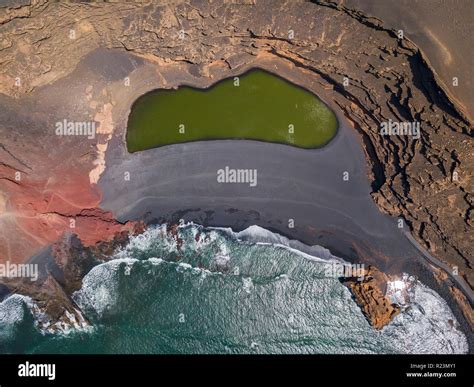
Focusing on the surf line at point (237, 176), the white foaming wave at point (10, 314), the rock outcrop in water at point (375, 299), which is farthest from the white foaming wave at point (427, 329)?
the white foaming wave at point (10, 314)

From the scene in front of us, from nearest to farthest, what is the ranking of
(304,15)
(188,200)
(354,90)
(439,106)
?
(439,106) → (304,15) → (354,90) → (188,200)

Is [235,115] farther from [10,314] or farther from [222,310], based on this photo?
[10,314]

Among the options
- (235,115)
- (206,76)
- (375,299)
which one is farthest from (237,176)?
(375,299)

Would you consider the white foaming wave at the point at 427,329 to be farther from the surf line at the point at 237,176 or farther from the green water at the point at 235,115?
the surf line at the point at 237,176

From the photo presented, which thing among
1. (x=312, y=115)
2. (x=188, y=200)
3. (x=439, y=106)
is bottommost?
(x=188, y=200)

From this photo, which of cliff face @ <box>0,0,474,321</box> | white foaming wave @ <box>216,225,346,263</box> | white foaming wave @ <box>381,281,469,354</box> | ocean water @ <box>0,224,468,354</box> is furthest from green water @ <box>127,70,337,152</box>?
white foaming wave @ <box>381,281,469,354</box>
